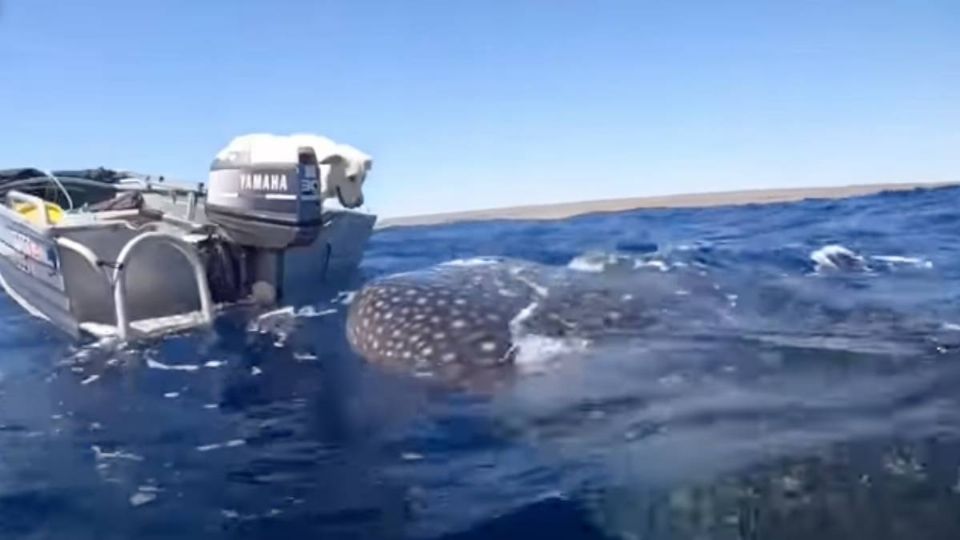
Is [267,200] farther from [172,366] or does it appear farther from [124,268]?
[172,366]

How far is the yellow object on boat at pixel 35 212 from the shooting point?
29.8 ft

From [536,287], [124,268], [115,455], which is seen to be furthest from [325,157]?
[115,455]

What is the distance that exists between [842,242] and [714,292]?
788 centimetres

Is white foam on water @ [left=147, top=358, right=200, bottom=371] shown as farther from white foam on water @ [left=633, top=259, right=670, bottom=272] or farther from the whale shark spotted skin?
white foam on water @ [left=633, top=259, right=670, bottom=272]

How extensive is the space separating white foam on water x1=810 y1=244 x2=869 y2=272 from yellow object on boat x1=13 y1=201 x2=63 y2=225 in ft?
26.8

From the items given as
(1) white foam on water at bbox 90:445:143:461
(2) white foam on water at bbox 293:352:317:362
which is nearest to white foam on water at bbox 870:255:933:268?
(2) white foam on water at bbox 293:352:317:362

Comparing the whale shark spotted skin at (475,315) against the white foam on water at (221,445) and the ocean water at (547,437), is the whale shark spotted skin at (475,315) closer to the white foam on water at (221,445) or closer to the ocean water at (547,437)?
the ocean water at (547,437)

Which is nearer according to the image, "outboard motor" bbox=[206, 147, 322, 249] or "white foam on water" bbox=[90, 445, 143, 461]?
"white foam on water" bbox=[90, 445, 143, 461]

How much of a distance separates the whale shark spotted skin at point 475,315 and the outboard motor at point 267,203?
8.20 feet

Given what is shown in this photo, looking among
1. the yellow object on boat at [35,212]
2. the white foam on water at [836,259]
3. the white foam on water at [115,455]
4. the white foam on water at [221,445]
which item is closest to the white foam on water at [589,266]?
the white foam on water at [836,259]

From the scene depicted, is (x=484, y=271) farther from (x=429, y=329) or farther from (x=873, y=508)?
(x=873, y=508)

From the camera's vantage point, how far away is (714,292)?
7.06 metres

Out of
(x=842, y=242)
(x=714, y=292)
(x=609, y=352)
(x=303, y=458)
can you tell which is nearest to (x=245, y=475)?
(x=303, y=458)

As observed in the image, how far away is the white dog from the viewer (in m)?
8.76
